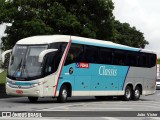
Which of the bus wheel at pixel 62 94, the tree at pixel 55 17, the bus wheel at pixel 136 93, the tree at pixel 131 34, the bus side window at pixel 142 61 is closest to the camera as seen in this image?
the bus wheel at pixel 62 94

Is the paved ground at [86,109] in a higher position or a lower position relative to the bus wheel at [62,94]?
lower

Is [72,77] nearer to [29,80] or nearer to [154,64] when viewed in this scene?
[29,80]

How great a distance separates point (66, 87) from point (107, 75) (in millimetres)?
3983

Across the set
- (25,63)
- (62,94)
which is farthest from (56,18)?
(25,63)

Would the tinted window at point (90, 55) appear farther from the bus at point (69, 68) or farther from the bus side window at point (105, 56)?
the bus side window at point (105, 56)

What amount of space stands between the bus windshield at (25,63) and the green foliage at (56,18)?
44.7 feet

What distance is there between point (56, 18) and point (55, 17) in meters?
0.21

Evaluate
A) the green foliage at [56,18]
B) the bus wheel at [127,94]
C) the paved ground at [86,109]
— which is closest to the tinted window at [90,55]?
the paved ground at [86,109]

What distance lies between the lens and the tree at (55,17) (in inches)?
1483

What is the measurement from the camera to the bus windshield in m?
22.5

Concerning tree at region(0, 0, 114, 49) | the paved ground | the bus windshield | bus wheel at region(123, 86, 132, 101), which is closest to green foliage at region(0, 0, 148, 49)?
tree at region(0, 0, 114, 49)

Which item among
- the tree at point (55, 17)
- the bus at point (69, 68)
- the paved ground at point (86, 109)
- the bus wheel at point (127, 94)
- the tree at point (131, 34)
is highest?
the tree at point (131, 34)

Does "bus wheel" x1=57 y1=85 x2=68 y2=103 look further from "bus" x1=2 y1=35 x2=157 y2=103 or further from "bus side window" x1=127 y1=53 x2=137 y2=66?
"bus side window" x1=127 y1=53 x2=137 y2=66

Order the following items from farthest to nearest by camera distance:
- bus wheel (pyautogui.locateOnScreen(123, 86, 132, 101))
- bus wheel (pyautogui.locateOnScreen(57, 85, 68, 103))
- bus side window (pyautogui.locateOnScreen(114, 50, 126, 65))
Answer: bus wheel (pyautogui.locateOnScreen(123, 86, 132, 101)) → bus side window (pyautogui.locateOnScreen(114, 50, 126, 65)) → bus wheel (pyautogui.locateOnScreen(57, 85, 68, 103))
